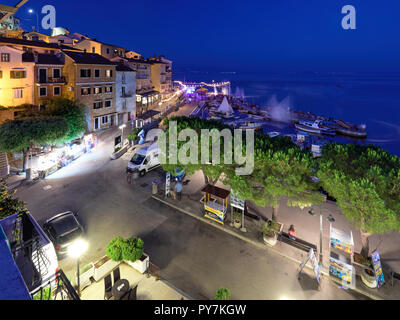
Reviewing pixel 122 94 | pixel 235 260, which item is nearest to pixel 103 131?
pixel 122 94

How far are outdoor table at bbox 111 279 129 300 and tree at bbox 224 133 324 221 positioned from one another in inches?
335

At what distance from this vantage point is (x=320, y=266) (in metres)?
13.9

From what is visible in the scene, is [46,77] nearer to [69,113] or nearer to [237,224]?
[69,113]

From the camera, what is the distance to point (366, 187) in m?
11.8

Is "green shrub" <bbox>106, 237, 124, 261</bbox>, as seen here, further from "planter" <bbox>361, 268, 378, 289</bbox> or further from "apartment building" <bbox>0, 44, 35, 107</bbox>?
"apartment building" <bbox>0, 44, 35, 107</bbox>

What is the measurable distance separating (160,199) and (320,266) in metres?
12.6

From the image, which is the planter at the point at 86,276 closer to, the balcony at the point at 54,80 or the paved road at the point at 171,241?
the paved road at the point at 171,241

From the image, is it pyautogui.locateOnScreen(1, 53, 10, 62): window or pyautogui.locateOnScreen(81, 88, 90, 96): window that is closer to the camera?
pyautogui.locateOnScreen(1, 53, 10, 62): window

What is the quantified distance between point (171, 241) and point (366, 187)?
1142 cm

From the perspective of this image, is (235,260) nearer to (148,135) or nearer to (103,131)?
(148,135)

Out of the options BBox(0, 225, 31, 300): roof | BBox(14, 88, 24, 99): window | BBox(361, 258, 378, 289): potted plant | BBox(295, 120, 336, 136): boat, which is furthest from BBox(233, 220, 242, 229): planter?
BBox(295, 120, 336, 136): boat

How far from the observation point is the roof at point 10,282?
5.33 meters

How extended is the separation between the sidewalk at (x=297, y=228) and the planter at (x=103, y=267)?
7113 millimetres

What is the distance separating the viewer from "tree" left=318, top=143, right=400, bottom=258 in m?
11.7
